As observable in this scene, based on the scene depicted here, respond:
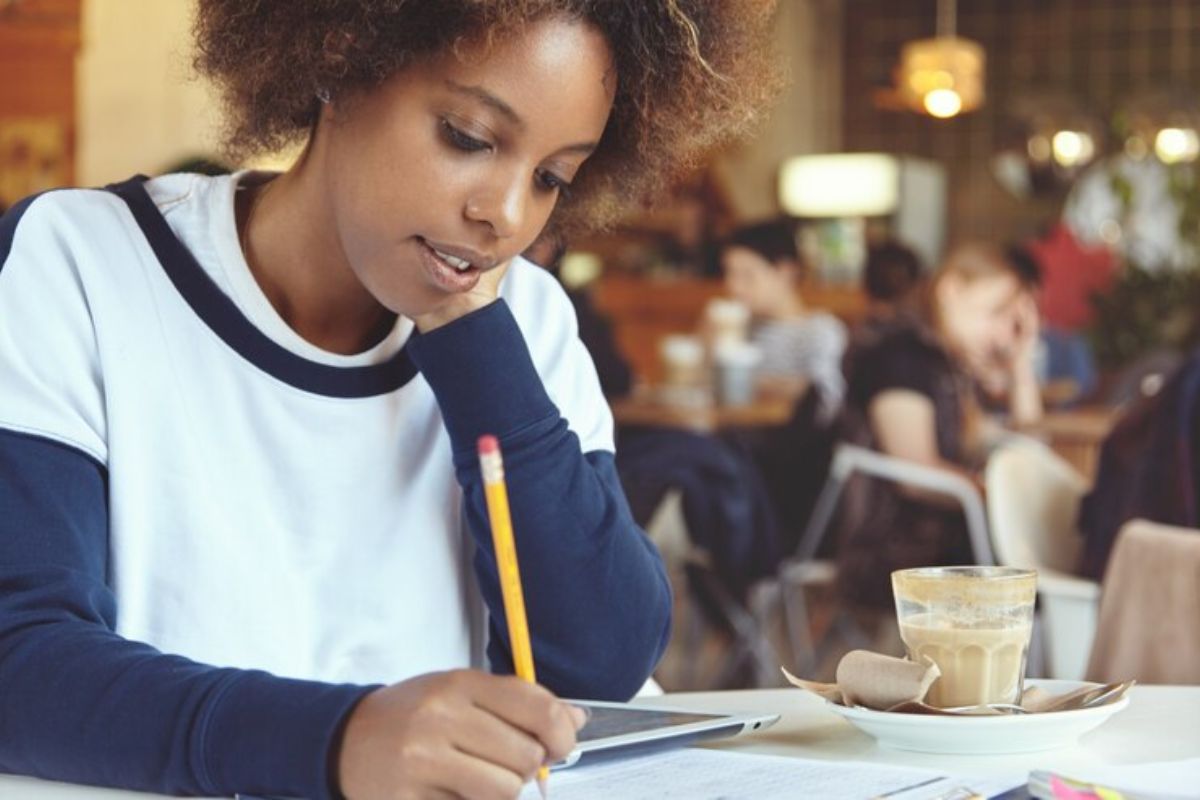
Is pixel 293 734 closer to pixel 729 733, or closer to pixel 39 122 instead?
pixel 729 733

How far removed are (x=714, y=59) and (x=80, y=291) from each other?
0.50 m

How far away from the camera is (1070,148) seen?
702cm

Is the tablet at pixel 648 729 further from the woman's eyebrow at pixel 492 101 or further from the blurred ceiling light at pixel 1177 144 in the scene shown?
the blurred ceiling light at pixel 1177 144

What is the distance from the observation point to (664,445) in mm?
4129

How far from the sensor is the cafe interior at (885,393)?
2773mm

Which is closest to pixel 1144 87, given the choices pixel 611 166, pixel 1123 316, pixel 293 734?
pixel 1123 316

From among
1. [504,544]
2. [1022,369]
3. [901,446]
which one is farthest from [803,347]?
[504,544]

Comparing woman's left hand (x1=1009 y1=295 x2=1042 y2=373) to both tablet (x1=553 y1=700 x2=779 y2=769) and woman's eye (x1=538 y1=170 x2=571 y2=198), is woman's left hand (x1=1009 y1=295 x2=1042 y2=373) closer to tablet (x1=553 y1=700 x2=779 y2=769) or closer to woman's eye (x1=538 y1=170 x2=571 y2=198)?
woman's eye (x1=538 y1=170 x2=571 y2=198)

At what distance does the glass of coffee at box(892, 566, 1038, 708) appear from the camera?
104cm

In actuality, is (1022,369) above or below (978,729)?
above

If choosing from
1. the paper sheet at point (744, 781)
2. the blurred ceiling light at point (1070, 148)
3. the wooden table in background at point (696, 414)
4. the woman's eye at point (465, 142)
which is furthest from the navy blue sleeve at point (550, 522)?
the blurred ceiling light at point (1070, 148)

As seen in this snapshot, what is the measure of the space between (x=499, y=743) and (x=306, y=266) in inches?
22.7

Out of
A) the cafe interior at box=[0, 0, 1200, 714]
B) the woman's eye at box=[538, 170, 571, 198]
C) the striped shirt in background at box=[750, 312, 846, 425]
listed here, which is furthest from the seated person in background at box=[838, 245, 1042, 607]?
the woman's eye at box=[538, 170, 571, 198]

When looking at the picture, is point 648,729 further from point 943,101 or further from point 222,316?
point 943,101
